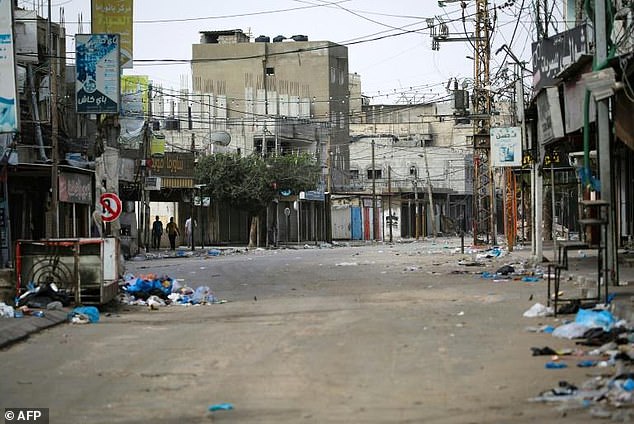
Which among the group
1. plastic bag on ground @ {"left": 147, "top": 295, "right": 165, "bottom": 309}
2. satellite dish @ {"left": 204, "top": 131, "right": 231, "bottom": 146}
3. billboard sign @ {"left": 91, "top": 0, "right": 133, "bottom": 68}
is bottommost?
plastic bag on ground @ {"left": 147, "top": 295, "right": 165, "bottom": 309}

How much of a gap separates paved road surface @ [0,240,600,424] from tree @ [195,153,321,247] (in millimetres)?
41704

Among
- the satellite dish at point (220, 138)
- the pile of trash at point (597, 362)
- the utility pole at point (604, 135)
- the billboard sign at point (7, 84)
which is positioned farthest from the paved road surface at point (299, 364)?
the satellite dish at point (220, 138)

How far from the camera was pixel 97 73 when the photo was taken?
3067 centimetres

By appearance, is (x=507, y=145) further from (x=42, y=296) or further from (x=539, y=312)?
(x=42, y=296)

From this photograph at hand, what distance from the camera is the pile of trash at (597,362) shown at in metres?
7.77

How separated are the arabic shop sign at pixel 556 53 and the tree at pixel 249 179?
36344 millimetres

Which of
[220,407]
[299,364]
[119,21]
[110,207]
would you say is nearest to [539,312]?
[299,364]

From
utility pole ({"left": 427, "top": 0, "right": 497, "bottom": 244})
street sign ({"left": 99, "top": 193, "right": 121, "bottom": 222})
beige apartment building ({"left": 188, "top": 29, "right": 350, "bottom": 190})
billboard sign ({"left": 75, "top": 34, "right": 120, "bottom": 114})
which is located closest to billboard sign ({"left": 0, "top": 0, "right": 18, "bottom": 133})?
street sign ({"left": 99, "top": 193, "right": 121, "bottom": 222})

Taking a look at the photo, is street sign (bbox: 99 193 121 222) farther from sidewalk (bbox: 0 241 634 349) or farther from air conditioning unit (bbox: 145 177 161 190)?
air conditioning unit (bbox: 145 177 161 190)

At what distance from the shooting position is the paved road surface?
8.16 meters

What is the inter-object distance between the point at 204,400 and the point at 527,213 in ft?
165

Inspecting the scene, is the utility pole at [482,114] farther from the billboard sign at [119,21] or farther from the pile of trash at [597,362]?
the pile of trash at [597,362]

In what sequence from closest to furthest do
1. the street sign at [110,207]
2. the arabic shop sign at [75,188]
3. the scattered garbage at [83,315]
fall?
the scattered garbage at [83,315]
the street sign at [110,207]
the arabic shop sign at [75,188]

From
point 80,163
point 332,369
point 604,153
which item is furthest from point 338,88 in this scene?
point 332,369
